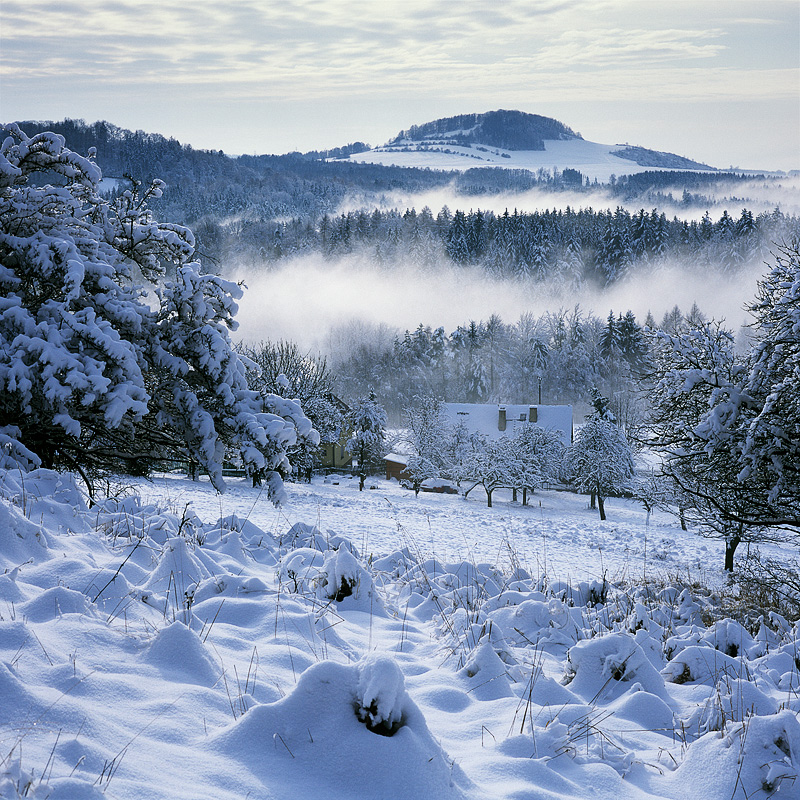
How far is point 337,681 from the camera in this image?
97.9 inches

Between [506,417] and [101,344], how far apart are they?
2241 inches

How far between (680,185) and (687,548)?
669ft

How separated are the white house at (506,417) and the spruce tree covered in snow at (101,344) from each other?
50890 millimetres

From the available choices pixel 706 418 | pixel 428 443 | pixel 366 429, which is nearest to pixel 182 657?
pixel 706 418

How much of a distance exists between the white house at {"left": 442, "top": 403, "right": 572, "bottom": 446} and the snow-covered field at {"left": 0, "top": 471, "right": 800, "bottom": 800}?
53.8 m

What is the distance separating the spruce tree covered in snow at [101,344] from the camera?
21.1 feet

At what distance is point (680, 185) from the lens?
198 metres

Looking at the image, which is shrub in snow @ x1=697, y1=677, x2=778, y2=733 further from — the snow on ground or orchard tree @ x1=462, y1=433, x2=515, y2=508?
orchard tree @ x1=462, y1=433, x2=515, y2=508

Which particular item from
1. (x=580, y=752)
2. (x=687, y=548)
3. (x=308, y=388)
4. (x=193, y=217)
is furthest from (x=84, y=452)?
(x=193, y=217)

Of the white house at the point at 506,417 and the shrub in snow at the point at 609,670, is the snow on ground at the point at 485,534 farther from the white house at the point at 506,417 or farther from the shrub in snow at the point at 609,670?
the white house at the point at 506,417

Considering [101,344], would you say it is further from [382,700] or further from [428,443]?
[428,443]

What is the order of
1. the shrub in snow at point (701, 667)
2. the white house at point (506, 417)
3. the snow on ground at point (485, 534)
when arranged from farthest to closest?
the white house at point (506, 417) → the snow on ground at point (485, 534) → the shrub in snow at point (701, 667)

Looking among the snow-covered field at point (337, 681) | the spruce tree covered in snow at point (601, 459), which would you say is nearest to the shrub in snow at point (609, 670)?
the snow-covered field at point (337, 681)

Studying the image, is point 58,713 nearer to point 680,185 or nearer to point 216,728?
point 216,728
